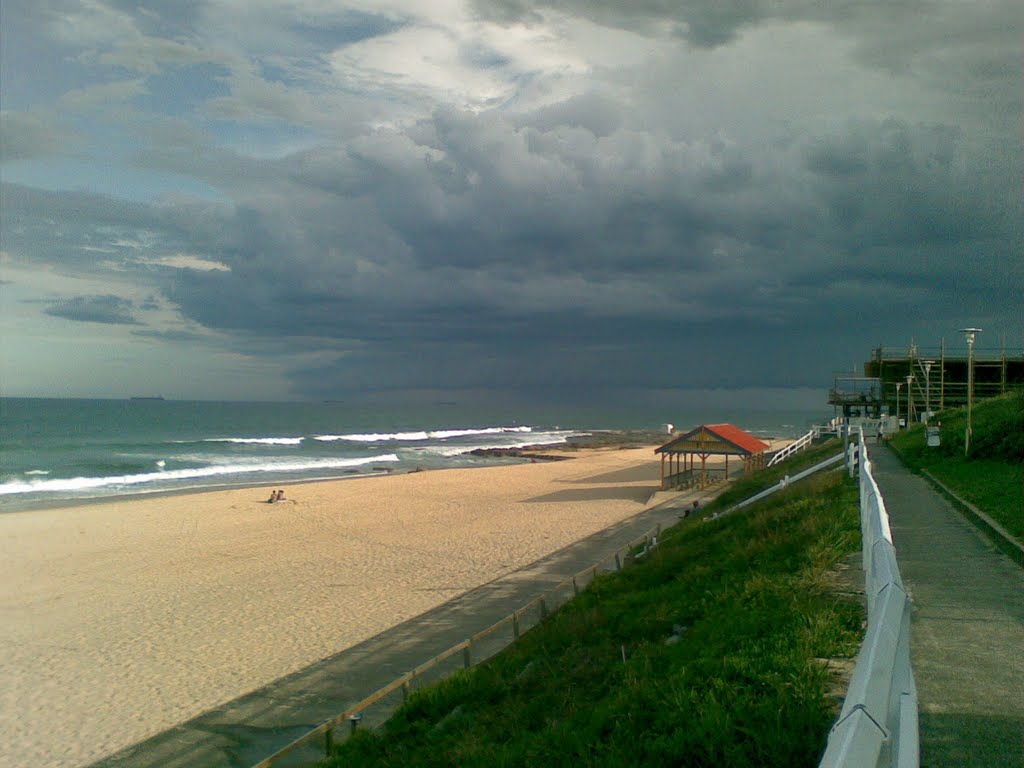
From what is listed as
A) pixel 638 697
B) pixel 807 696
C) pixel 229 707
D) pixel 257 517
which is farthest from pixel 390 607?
pixel 257 517

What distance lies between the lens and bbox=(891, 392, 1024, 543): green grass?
11680 mm

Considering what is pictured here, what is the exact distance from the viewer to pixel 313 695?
36.6ft

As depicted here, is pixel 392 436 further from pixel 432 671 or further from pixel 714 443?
pixel 432 671

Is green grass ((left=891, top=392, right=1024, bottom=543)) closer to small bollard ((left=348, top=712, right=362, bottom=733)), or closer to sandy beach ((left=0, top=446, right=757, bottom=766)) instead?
small bollard ((left=348, top=712, right=362, bottom=733))

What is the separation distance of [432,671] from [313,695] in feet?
6.36

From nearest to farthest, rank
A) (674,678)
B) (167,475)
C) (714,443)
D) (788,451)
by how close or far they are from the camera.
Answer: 1. (674,678)
2. (714,443)
3. (788,451)
4. (167,475)

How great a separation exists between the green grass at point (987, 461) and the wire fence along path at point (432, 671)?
6.59 m

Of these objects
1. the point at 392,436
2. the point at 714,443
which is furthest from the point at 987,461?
the point at 392,436

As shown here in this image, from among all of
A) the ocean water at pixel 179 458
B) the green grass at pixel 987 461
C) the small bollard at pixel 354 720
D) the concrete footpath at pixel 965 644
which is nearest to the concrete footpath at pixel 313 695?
the small bollard at pixel 354 720

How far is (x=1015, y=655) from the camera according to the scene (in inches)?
213

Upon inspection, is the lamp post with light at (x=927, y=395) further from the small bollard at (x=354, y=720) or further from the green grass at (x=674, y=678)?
the small bollard at (x=354, y=720)

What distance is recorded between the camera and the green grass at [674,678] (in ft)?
15.9

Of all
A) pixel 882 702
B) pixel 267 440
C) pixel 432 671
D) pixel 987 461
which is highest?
pixel 882 702

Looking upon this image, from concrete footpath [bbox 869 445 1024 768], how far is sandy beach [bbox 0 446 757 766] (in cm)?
937
